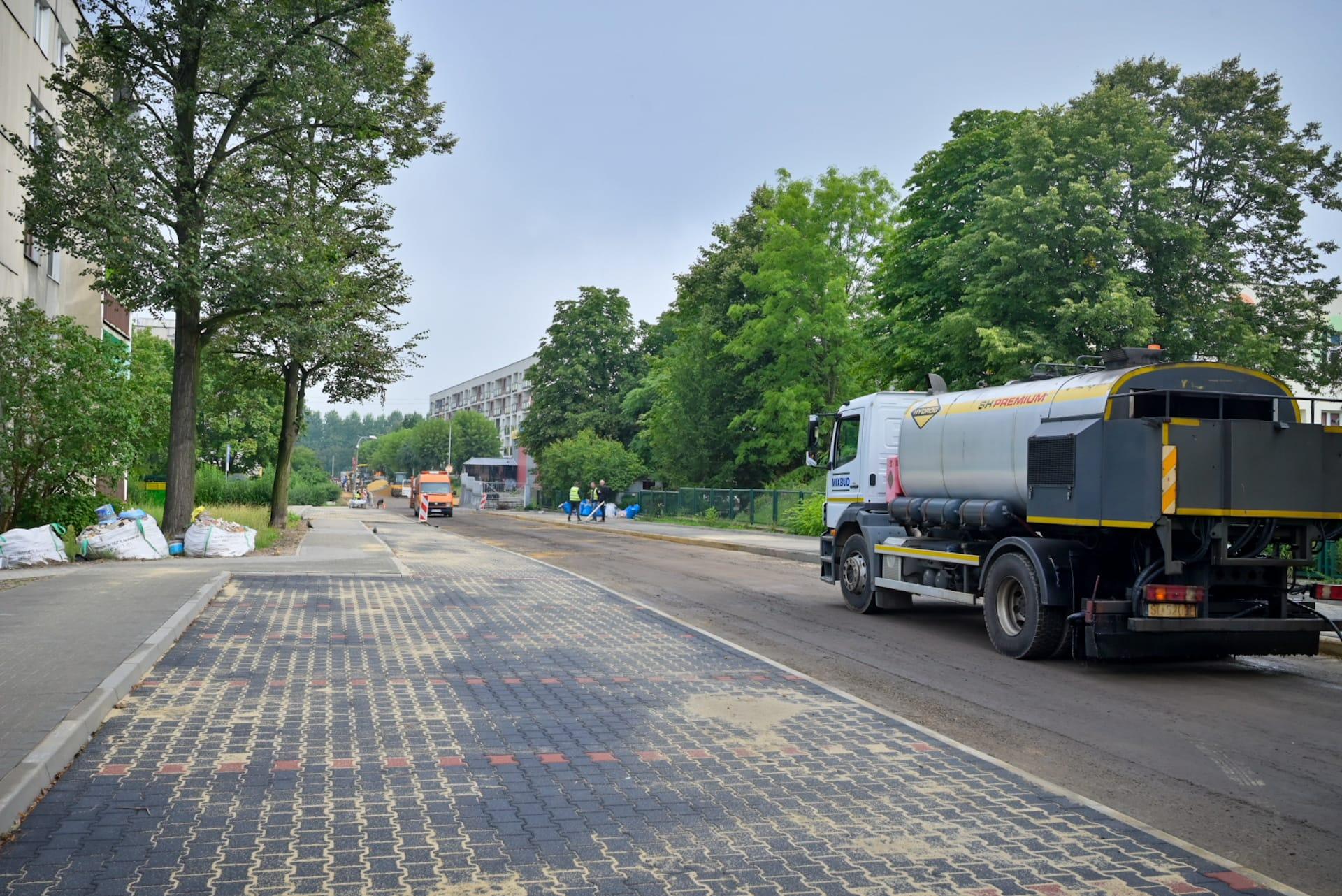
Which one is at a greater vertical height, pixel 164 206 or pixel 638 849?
pixel 164 206

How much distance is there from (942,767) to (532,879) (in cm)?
289

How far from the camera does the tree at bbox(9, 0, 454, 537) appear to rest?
59.0 ft

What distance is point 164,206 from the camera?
61.5 feet

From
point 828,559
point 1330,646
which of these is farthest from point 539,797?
point 828,559

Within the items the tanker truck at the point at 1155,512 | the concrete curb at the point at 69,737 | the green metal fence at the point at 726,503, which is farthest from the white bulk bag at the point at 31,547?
the green metal fence at the point at 726,503

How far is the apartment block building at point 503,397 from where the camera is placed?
130 meters

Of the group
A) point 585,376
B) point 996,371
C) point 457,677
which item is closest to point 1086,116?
point 996,371

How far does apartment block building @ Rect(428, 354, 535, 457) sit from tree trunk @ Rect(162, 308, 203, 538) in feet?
317

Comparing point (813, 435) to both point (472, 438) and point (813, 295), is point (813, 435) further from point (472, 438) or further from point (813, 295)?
point (472, 438)

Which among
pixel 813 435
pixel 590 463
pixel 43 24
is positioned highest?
pixel 43 24

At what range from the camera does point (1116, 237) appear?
2317cm

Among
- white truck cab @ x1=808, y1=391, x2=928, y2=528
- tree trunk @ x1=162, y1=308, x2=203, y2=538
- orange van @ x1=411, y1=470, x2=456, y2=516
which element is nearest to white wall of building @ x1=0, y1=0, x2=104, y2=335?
tree trunk @ x1=162, y1=308, x2=203, y2=538

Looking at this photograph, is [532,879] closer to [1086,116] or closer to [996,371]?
[996,371]

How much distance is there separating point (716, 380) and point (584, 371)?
2901 cm
